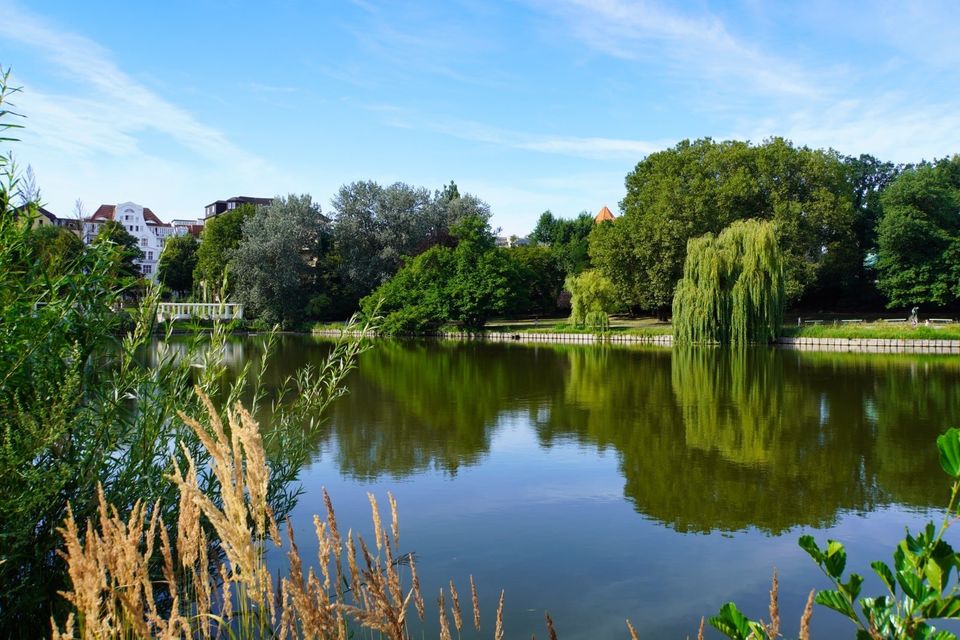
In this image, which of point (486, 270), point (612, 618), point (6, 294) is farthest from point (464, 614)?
point (486, 270)

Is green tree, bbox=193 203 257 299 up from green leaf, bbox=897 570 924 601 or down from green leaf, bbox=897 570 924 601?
up

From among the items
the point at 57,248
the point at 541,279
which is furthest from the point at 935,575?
the point at 541,279

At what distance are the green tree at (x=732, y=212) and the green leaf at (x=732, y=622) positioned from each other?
41.1m

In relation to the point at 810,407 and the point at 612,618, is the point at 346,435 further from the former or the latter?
the point at 810,407

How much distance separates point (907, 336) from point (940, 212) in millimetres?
14254

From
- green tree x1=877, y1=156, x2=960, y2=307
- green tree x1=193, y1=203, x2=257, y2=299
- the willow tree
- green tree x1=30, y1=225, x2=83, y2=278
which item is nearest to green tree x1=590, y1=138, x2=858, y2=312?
green tree x1=877, y1=156, x2=960, y2=307

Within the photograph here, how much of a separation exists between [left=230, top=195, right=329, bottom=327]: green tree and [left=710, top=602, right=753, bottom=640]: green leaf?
49339 millimetres

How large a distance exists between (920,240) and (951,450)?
48.9 meters

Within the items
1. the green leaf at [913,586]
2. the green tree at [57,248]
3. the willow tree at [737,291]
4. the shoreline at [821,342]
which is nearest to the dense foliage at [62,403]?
the green tree at [57,248]

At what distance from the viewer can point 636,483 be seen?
1077cm

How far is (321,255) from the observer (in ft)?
175

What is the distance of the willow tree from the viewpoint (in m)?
33.3

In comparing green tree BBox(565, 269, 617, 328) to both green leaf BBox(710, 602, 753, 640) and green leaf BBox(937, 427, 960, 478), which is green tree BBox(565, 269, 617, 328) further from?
green leaf BBox(937, 427, 960, 478)

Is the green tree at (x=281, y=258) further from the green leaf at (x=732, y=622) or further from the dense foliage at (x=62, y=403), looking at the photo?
the green leaf at (x=732, y=622)
